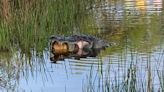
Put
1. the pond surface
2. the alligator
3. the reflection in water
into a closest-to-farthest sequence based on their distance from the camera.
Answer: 1. the pond surface
2. the reflection in water
3. the alligator

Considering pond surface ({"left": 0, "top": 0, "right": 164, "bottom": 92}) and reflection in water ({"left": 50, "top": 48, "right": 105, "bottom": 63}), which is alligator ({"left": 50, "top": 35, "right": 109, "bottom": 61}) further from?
pond surface ({"left": 0, "top": 0, "right": 164, "bottom": 92})

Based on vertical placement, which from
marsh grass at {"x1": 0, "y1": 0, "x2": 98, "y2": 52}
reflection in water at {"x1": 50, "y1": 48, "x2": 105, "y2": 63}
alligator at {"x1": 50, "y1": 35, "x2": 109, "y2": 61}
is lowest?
reflection in water at {"x1": 50, "y1": 48, "x2": 105, "y2": 63}

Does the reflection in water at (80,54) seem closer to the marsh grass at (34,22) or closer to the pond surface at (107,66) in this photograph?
the pond surface at (107,66)

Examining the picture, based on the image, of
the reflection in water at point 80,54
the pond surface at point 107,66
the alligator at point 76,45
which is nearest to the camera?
the pond surface at point 107,66

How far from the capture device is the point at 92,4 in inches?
609

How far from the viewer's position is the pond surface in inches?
273

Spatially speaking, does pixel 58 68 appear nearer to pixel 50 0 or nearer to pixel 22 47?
pixel 22 47

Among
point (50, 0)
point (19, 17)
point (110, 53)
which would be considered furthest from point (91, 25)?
point (110, 53)

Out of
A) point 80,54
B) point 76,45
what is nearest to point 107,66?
point 80,54

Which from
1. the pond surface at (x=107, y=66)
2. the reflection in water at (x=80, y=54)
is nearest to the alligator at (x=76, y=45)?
the reflection in water at (x=80, y=54)

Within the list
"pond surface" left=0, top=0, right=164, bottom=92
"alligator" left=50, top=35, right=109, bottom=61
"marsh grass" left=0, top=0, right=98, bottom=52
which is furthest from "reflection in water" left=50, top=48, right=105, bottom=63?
"marsh grass" left=0, top=0, right=98, bottom=52

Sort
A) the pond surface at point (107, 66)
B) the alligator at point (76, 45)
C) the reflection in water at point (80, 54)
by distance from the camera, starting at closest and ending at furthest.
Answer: the pond surface at point (107, 66), the reflection in water at point (80, 54), the alligator at point (76, 45)

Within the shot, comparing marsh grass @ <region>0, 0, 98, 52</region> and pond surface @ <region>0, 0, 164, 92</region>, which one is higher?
marsh grass @ <region>0, 0, 98, 52</region>

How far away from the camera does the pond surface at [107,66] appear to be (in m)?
6.93
